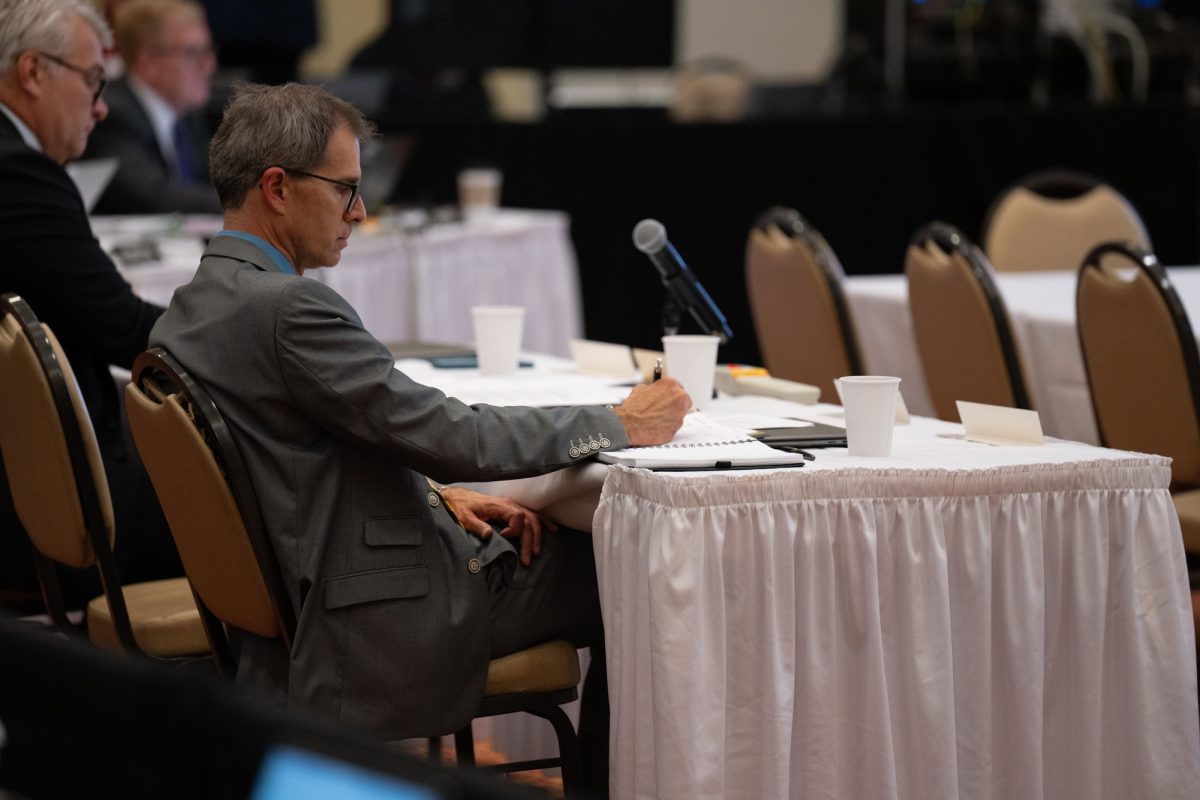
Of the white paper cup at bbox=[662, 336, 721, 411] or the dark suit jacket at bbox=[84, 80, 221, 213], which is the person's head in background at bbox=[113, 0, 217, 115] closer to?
the dark suit jacket at bbox=[84, 80, 221, 213]

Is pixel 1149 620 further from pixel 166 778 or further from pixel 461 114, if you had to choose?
pixel 461 114

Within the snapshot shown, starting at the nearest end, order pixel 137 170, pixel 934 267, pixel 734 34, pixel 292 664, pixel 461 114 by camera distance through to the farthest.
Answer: pixel 292 664 < pixel 934 267 < pixel 137 170 < pixel 461 114 < pixel 734 34

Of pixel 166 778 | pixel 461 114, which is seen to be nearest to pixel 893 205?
pixel 461 114

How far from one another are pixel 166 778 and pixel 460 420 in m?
1.14

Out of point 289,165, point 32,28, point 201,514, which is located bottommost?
point 201,514

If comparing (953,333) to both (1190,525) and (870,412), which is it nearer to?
(1190,525)

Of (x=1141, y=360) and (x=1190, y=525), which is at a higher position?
(x=1141, y=360)

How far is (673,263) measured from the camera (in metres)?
2.44

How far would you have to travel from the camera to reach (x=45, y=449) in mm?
2094

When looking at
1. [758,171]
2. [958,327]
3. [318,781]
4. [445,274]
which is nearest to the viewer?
[318,781]

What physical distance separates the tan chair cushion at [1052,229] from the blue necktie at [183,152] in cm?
259

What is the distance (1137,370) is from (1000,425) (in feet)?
2.89

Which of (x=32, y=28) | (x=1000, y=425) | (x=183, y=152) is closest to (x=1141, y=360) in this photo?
(x=1000, y=425)

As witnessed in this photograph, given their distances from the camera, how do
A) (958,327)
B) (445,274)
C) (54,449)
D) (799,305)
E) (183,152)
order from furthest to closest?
(183,152) → (445,274) → (799,305) → (958,327) → (54,449)
